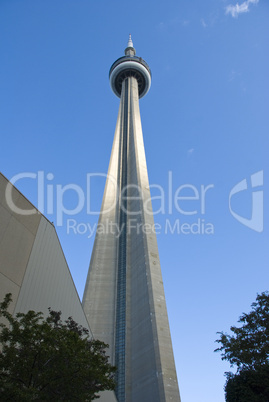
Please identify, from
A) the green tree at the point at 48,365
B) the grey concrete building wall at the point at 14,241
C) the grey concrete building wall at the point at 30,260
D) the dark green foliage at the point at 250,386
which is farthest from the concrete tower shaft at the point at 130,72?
the green tree at the point at 48,365

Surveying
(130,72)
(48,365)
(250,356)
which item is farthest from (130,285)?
(130,72)

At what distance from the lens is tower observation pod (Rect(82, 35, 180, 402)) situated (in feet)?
63.5

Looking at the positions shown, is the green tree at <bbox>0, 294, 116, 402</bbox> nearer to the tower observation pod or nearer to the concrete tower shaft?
the tower observation pod

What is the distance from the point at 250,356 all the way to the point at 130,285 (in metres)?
15.8

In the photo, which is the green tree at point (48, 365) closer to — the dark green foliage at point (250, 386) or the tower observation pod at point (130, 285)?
the dark green foliage at point (250, 386)

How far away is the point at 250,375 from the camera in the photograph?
11164 millimetres

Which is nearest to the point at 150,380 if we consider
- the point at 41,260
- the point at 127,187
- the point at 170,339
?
the point at 170,339

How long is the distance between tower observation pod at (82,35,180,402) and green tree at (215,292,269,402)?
261 inches

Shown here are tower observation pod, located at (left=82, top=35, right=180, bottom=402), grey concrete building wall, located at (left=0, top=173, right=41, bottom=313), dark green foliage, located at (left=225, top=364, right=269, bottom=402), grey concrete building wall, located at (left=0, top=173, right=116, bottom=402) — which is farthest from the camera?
tower observation pod, located at (left=82, top=35, right=180, bottom=402)

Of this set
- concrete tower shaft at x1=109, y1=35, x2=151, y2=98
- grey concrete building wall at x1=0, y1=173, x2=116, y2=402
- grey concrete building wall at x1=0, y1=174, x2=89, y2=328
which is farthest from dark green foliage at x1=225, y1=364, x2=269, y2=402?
concrete tower shaft at x1=109, y1=35, x2=151, y2=98

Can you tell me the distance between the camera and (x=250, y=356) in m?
11.5

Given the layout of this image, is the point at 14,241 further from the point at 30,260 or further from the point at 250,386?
the point at 250,386

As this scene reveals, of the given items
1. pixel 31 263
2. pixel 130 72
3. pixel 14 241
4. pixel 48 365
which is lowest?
pixel 48 365

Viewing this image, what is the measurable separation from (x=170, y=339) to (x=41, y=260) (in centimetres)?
1210
